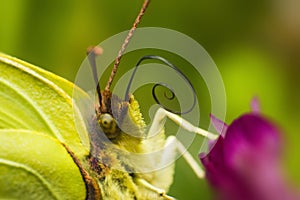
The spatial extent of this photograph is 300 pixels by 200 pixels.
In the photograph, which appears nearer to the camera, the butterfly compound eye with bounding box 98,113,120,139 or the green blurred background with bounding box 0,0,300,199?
the butterfly compound eye with bounding box 98,113,120,139

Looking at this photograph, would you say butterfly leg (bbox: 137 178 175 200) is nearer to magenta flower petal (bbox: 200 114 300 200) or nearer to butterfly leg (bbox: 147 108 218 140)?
butterfly leg (bbox: 147 108 218 140)

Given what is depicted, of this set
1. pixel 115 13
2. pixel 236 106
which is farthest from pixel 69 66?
pixel 236 106

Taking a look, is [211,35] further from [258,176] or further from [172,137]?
[258,176]

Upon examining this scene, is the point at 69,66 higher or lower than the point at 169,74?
lower

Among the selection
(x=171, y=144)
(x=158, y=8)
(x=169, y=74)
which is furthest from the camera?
(x=158, y=8)

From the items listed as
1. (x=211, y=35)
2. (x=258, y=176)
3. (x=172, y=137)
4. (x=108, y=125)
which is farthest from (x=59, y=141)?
(x=211, y=35)

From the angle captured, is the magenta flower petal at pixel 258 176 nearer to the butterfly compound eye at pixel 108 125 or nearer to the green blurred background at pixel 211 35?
the butterfly compound eye at pixel 108 125

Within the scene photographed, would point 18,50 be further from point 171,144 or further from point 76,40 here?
point 171,144

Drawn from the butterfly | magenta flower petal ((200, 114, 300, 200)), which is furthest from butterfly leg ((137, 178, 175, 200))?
magenta flower petal ((200, 114, 300, 200))

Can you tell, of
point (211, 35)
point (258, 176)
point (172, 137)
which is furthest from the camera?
point (211, 35)
